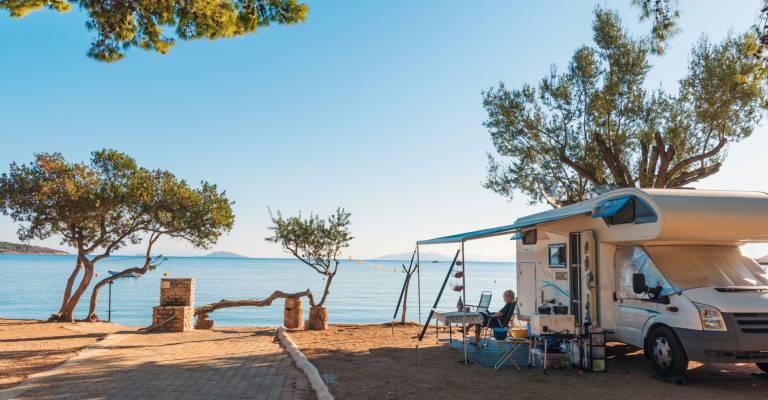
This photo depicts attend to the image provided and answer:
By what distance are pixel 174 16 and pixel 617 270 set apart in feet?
23.8

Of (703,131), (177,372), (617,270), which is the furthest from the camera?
(703,131)

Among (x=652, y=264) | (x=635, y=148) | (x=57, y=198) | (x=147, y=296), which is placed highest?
(x=635, y=148)

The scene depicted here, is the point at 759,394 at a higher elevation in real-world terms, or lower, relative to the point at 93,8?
lower

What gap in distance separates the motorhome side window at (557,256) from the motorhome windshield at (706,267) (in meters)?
1.65

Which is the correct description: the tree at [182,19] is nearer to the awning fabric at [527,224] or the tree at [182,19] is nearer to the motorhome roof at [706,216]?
the awning fabric at [527,224]

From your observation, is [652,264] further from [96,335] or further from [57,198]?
[57,198]

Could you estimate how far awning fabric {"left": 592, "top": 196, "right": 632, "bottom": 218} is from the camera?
805 cm

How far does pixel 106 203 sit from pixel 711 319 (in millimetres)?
14053

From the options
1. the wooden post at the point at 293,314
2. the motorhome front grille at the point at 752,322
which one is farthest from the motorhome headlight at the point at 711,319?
the wooden post at the point at 293,314

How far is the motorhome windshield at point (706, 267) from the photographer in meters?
7.59

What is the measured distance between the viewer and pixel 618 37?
14055mm

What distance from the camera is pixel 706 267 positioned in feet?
25.6

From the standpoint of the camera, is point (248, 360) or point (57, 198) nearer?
point (248, 360)

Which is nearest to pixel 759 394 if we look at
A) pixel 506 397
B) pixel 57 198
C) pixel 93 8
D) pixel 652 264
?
pixel 652 264
